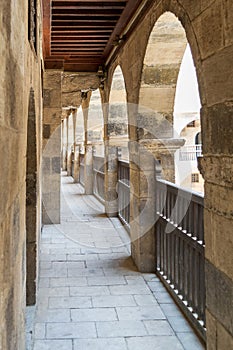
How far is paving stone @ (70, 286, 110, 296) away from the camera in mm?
3365

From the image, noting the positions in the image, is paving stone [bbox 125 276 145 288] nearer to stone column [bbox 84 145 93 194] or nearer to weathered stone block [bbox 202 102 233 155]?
weathered stone block [bbox 202 102 233 155]

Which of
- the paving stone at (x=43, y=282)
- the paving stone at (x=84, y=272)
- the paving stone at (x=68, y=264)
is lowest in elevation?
the paving stone at (x=43, y=282)

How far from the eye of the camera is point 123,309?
9.96 feet

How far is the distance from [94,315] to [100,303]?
0.23 metres

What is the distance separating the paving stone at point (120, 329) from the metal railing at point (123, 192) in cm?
294

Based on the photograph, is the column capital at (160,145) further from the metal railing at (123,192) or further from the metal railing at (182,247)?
the metal railing at (123,192)

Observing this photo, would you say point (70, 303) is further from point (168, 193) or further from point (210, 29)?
point (210, 29)

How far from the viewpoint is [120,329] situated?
271 centimetres

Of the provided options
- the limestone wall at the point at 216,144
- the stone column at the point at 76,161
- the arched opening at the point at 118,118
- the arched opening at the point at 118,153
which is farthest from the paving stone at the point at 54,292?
the stone column at the point at 76,161

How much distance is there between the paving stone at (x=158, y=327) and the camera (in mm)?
2662

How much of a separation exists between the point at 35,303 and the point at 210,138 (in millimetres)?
1931

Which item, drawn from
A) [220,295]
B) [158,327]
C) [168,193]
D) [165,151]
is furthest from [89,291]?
[220,295]

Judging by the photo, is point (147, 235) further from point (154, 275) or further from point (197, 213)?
point (197, 213)

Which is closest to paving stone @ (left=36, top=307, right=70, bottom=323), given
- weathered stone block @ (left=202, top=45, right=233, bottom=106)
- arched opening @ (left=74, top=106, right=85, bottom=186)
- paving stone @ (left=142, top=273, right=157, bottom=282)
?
paving stone @ (left=142, top=273, right=157, bottom=282)
